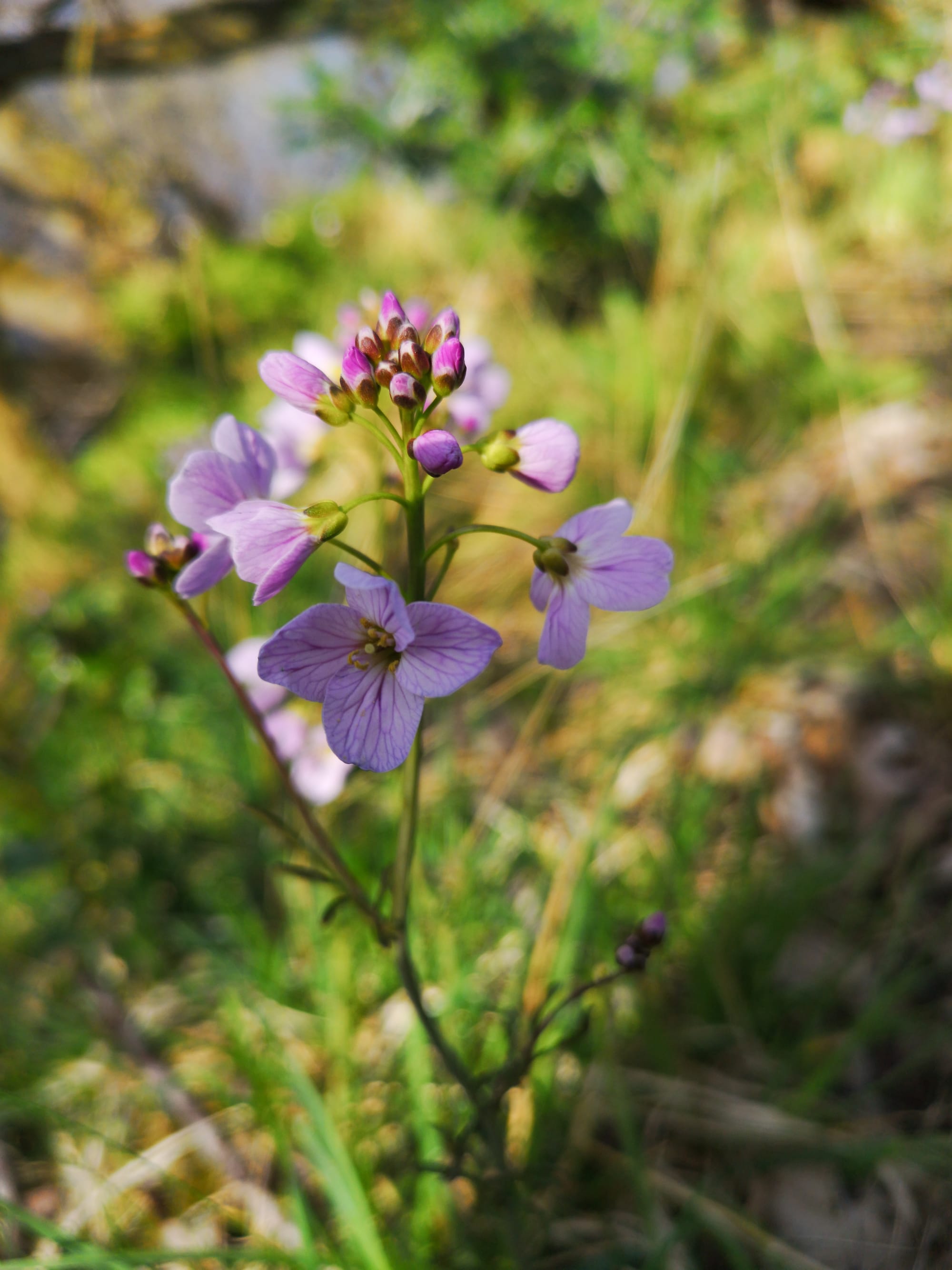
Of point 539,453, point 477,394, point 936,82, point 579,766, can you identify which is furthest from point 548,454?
point 936,82

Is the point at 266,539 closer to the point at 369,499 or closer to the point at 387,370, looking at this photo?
the point at 369,499

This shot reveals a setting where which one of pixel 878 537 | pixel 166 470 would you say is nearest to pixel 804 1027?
pixel 878 537

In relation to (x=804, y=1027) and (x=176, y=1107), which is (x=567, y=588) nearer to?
(x=804, y=1027)

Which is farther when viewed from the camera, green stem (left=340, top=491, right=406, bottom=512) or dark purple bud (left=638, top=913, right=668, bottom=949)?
dark purple bud (left=638, top=913, right=668, bottom=949)

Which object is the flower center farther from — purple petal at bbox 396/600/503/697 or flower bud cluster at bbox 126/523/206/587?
flower bud cluster at bbox 126/523/206/587

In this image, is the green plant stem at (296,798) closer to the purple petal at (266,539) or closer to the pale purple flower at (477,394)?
the purple petal at (266,539)

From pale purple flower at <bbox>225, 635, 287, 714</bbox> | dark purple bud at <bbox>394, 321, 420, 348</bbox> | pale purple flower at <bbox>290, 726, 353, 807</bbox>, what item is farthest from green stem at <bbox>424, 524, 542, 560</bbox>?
pale purple flower at <bbox>290, 726, 353, 807</bbox>
